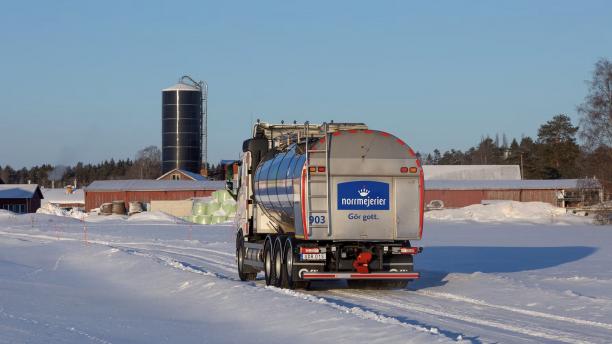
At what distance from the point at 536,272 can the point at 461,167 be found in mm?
97965

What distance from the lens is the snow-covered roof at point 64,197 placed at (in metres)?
150

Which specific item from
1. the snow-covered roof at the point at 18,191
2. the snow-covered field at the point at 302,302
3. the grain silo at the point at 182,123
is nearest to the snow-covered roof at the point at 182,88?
the grain silo at the point at 182,123

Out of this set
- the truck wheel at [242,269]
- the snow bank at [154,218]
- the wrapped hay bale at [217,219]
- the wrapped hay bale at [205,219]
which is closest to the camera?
the truck wheel at [242,269]

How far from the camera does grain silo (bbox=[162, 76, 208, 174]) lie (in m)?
107

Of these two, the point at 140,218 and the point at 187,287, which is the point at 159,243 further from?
the point at 140,218

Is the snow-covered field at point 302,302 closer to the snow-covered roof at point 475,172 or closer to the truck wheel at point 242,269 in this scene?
the truck wheel at point 242,269

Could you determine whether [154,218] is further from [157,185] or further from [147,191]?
[157,185]

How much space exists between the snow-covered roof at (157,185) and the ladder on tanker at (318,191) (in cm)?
7748

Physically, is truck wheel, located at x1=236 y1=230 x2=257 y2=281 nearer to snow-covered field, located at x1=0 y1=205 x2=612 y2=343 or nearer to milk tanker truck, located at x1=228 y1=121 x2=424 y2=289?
snow-covered field, located at x1=0 y1=205 x2=612 y2=343

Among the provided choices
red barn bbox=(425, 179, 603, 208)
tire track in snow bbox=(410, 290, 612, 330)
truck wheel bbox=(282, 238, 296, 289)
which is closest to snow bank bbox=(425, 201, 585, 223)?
red barn bbox=(425, 179, 603, 208)

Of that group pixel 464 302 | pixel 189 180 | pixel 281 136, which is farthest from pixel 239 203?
pixel 189 180

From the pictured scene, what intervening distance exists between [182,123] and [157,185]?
8762 mm

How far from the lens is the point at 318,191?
20859mm

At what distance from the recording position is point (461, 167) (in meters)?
124
